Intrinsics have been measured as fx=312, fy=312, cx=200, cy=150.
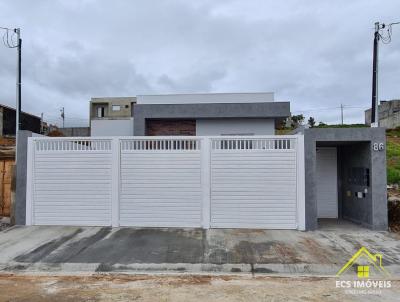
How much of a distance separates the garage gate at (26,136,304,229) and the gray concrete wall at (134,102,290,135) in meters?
4.71

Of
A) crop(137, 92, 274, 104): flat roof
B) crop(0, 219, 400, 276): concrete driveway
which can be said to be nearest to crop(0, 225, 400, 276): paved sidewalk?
crop(0, 219, 400, 276): concrete driveway

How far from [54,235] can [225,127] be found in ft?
28.0

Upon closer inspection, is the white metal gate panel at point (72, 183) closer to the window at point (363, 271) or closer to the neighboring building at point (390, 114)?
the window at point (363, 271)

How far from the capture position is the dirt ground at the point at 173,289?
4.95 meters

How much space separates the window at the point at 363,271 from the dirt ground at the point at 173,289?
50 centimetres

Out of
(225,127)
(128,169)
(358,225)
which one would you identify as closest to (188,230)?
(128,169)

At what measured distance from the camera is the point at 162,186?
29.7 feet

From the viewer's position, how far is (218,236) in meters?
8.08

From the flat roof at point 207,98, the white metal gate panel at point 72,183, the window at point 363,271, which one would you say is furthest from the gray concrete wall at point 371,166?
the flat roof at point 207,98

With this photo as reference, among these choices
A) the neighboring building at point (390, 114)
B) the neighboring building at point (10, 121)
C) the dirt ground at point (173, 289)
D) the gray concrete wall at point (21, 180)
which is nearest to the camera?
the dirt ground at point (173, 289)

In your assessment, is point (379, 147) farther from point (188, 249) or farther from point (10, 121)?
point (10, 121)

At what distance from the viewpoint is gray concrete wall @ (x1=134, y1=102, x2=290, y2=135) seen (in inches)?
540

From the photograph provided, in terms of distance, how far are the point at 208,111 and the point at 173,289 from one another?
9.47 m

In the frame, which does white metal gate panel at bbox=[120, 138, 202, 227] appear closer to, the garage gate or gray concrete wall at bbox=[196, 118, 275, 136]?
the garage gate
